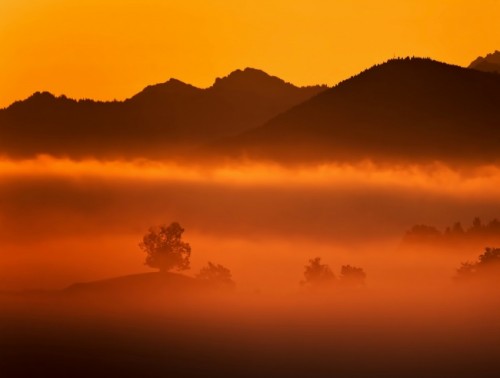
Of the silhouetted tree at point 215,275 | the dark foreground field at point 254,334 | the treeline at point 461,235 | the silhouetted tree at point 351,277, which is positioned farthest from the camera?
the treeline at point 461,235

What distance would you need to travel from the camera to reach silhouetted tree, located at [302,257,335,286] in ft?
535

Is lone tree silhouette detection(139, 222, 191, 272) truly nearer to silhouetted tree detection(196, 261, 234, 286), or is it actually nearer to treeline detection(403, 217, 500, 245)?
silhouetted tree detection(196, 261, 234, 286)

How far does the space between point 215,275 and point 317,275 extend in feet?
50.4

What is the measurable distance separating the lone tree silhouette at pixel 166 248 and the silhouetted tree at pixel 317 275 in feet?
72.0

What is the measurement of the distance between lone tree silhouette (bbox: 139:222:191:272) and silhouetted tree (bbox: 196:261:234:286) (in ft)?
48.5

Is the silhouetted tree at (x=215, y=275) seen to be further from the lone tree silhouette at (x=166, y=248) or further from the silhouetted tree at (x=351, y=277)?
the silhouetted tree at (x=351, y=277)

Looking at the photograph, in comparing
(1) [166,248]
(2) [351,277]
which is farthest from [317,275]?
(1) [166,248]

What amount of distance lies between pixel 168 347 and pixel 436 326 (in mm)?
40439

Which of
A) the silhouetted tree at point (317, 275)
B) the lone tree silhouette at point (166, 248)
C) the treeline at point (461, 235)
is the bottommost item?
the lone tree silhouette at point (166, 248)

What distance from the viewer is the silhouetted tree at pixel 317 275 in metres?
163

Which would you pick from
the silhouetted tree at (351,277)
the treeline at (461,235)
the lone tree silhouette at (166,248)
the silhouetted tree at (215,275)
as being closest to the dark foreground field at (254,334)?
the silhouetted tree at (351,277)

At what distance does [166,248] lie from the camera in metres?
152

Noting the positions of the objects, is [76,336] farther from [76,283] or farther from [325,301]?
[76,283]

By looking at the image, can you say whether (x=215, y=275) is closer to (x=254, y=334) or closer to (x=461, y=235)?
(x=254, y=334)
